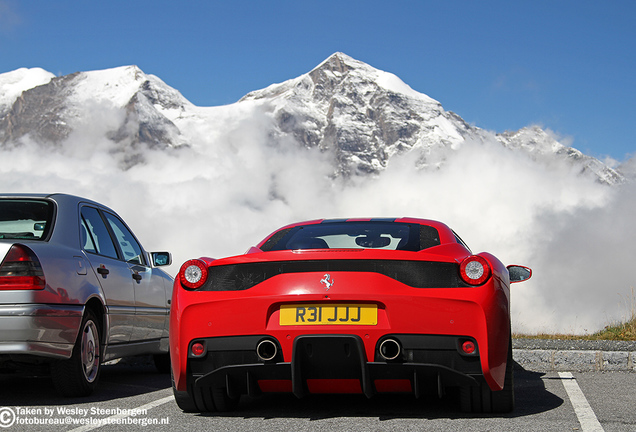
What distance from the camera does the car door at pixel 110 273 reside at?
5.34 meters

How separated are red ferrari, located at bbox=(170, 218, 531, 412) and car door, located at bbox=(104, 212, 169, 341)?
2277 millimetres

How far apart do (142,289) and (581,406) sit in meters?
3.67

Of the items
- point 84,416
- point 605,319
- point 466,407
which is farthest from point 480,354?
point 605,319

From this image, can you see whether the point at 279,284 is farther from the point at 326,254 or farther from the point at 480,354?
the point at 480,354

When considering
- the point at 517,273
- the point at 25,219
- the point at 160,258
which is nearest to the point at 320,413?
the point at 517,273

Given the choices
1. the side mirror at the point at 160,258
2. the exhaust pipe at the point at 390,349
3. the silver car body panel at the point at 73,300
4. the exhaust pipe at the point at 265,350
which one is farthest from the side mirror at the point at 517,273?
A: the side mirror at the point at 160,258

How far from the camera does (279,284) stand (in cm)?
371

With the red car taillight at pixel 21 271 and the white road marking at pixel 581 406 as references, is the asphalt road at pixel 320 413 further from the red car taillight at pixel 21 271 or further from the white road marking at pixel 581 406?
the red car taillight at pixel 21 271

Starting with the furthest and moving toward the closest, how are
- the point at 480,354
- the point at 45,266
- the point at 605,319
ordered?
the point at 605,319
the point at 45,266
the point at 480,354

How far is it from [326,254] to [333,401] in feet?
4.13

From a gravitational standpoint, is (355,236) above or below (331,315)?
above

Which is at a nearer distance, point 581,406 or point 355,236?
point 581,406

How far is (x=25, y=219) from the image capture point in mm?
5082

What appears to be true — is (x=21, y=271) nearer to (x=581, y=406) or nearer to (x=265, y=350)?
(x=265, y=350)
